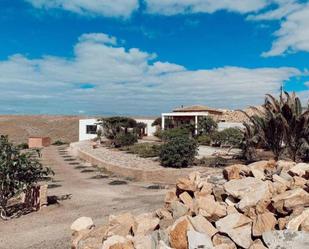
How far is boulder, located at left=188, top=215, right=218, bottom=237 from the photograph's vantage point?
5598mm

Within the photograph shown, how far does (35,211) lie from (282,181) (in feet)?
26.8

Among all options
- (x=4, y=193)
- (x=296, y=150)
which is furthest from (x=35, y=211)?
(x=296, y=150)

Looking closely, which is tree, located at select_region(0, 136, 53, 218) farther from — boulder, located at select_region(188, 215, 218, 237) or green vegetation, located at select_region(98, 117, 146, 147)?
green vegetation, located at select_region(98, 117, 146, 147)

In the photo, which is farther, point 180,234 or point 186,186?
point 186,186

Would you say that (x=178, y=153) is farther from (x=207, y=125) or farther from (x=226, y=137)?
(x=207, y=125)

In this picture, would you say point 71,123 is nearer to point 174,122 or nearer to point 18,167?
point 174,122

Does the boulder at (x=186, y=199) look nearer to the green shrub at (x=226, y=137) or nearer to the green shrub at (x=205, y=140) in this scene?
the green shrub at (x=226, y=137)

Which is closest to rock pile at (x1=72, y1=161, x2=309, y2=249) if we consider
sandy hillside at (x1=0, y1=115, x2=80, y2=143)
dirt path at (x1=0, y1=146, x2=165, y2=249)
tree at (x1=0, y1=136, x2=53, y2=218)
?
dirt path at (x1=0, y1=146, x2=165, y2=249)

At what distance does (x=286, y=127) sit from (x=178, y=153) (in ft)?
18.1

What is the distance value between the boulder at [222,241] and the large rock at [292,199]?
A: 0.85 metres

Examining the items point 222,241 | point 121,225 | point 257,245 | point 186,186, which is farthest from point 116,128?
point 257,245

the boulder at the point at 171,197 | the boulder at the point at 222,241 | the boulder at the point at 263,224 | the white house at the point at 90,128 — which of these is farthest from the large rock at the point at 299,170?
the white house at the point at 90,128

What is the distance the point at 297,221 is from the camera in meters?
4.99

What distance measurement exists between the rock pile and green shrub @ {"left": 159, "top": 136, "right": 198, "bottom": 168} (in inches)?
431
